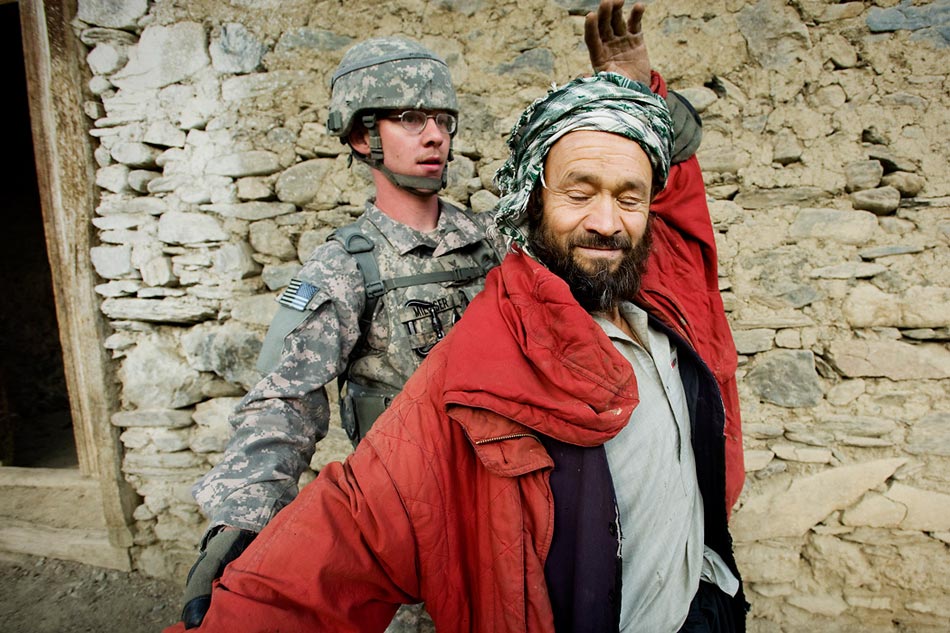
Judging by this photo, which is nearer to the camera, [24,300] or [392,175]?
[392,175]

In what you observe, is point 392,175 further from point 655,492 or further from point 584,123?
point 655,492

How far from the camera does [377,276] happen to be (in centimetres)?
158

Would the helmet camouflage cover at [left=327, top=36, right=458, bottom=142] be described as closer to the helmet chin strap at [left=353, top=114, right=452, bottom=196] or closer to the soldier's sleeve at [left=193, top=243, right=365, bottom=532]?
the helmet chin strap at [left=353, top=114, right=452, bottom=196]

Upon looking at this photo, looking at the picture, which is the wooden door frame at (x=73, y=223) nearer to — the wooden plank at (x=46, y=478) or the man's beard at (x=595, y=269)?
the wooden plank at (x=46, y=478)

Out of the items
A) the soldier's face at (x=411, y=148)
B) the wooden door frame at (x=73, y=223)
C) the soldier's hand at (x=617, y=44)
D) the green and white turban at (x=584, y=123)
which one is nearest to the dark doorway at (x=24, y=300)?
the wooden door frame at (x=73, y=223)

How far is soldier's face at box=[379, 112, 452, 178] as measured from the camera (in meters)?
1.63

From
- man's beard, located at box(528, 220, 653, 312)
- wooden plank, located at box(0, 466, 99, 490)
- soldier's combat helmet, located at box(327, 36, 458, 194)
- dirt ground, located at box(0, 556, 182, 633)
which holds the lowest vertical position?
dirt ground, located at box(0, 556, 182, 633)

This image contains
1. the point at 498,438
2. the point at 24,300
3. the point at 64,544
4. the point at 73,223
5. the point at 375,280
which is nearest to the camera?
the point at 498,438

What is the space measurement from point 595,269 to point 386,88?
100 centimetres

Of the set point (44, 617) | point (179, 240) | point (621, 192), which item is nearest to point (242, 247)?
point (179, 240)

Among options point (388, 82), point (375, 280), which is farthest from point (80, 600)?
point (388, 82)

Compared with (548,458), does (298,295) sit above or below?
above

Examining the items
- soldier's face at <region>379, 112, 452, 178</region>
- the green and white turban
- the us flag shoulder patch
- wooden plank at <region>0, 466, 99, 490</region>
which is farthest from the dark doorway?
the green and white turban

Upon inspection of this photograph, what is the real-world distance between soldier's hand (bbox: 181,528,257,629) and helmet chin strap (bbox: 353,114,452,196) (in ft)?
3.77
